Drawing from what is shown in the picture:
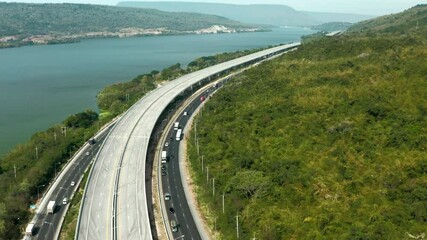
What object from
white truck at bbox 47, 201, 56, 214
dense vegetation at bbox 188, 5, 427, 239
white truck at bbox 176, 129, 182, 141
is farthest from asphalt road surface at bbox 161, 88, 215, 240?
white truck at bbox 47, 201, 56, 214

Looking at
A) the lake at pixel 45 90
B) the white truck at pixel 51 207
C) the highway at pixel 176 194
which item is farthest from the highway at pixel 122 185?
the lake at pixel 45 90

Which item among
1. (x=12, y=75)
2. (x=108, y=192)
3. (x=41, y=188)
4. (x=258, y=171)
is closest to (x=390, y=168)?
(x=258, y=171)

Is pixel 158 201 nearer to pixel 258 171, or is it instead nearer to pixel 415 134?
pixel 258 171

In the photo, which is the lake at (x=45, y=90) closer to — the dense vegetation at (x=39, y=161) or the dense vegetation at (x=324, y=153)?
the dense vegetation at (x=39, y=161)

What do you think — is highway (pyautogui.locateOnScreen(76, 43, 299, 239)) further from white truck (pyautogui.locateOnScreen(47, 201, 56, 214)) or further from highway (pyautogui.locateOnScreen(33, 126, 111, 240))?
white truck (pyautogui.locateOnScreen(47, 201, 56, 214))

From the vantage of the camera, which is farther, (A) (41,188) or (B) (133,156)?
(B) (133,156)
